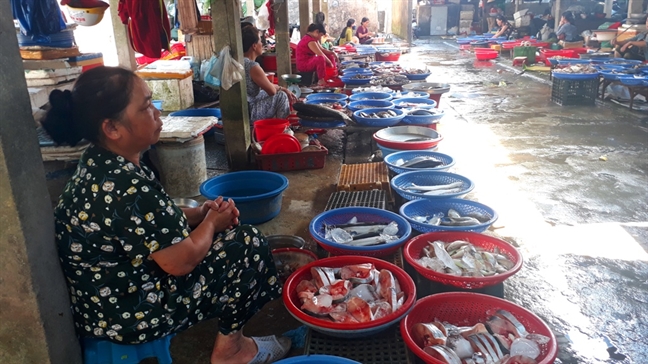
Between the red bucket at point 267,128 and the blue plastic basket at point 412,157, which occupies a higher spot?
the red bucket at point 267,128

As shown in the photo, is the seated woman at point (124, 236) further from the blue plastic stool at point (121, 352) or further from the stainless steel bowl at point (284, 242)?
the stainless steel bowl at point (284, 242)

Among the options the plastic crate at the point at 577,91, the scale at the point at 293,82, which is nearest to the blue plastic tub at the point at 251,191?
the scale at the point at 293,82

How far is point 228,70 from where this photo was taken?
4.87 m

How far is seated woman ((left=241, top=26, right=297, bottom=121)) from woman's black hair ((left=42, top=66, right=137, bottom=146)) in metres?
3.73

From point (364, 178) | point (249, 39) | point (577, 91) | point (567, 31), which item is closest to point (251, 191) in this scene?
point (364, 178)

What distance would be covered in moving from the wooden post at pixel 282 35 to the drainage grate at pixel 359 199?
5554mm

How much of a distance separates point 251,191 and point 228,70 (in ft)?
4.63

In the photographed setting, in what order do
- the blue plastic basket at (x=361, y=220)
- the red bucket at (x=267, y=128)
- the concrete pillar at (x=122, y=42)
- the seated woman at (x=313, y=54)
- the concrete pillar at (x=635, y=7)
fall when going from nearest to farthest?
the blue plastic basket at (x=361, y=220) < the red bucket at (x=267, y=128) < the concrete pillar at (x=122, y=42) < the seated woman at (x=313, y=54) < the concrete pillar at (x=635, y=7)

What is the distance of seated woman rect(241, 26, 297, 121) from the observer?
5672 millimetres

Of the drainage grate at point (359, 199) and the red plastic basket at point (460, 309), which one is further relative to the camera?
the drainage grate at point (359, 199)

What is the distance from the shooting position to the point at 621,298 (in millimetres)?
3020

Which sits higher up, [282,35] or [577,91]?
[282,35]

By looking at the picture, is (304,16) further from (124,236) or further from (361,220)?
(124,236)

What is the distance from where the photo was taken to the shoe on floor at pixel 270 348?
95.3 inches
